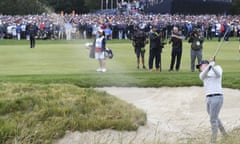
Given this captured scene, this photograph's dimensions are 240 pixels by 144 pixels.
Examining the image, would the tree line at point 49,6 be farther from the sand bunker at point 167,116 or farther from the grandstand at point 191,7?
the sand bunker at point 167,116

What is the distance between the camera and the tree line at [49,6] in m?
50.3

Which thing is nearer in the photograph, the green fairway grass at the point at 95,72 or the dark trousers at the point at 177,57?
the green fairway grass at the point at 95,72

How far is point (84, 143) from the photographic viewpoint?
1017 centimetres

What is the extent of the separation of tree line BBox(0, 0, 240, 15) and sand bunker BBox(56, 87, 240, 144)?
28184mm

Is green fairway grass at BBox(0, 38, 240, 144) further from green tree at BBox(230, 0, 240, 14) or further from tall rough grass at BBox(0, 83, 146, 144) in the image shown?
green tree at BBox(230, 0, 240, 14)

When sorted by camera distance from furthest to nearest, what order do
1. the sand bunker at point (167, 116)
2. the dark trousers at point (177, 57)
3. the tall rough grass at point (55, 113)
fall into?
1. the dark trousers at point (177, 57)
2. the sand bunker at point (167, 116)
3. the tall rough grass at point (55, 113)

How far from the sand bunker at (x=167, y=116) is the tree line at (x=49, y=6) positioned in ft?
92.5

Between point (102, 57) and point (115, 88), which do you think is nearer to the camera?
point (115, 88)

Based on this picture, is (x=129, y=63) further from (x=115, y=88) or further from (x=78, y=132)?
(x=78, y=132)

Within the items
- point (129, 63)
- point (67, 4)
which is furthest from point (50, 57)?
point (67, 4)

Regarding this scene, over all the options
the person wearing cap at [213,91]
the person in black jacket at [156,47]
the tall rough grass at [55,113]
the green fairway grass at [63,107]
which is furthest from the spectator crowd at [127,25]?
the person wearing cap at [213,91]

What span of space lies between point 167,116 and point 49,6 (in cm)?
4394

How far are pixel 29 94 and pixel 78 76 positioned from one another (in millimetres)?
5365

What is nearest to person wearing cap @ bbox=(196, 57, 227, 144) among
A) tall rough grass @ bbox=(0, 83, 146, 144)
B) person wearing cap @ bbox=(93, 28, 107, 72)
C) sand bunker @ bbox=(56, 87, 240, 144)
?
sand bunker @ bbox=(56, 87, 240, 144)
